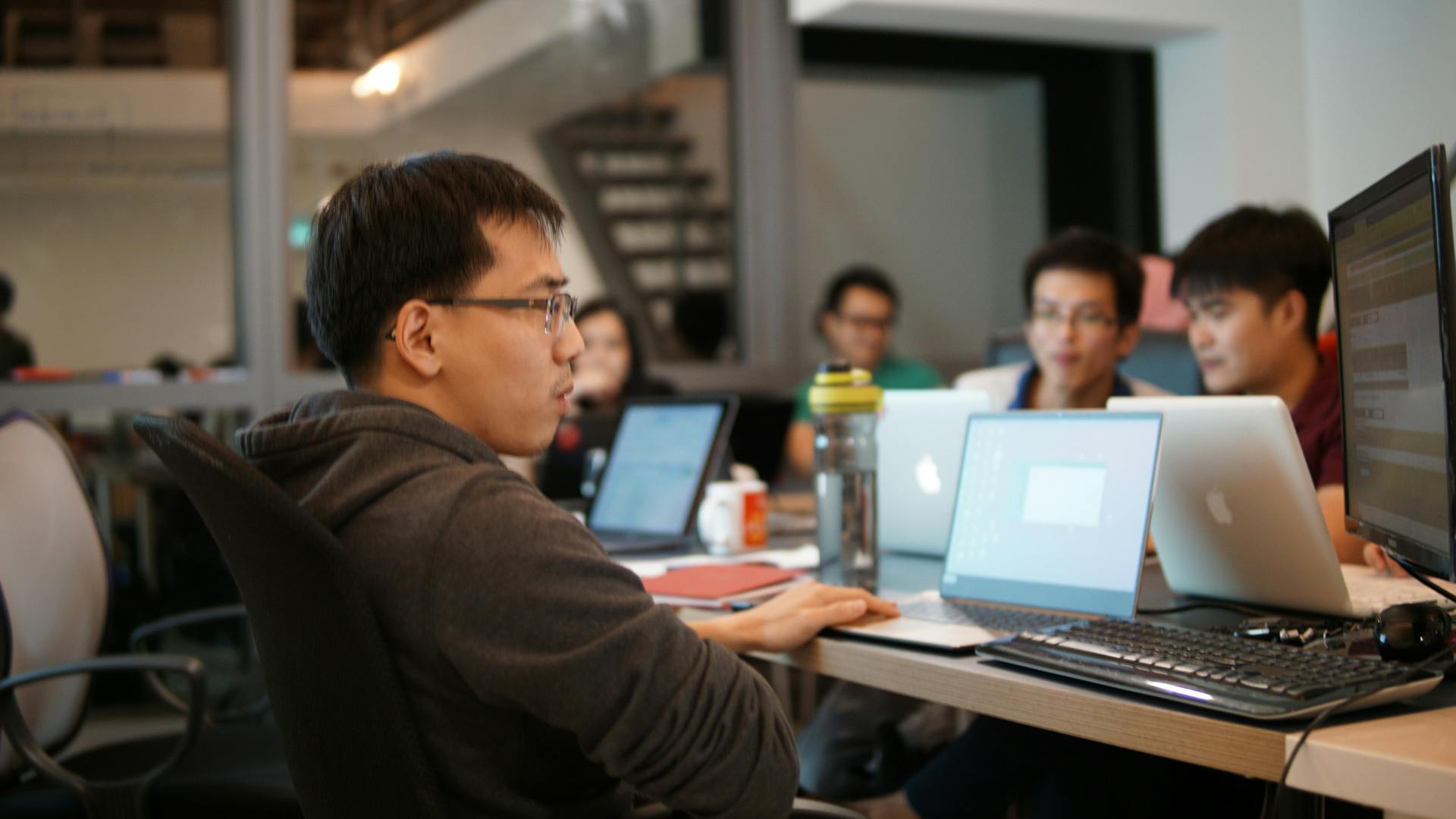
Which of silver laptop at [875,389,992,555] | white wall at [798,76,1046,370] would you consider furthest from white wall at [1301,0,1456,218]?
silver laptop at [875,389,992,555]

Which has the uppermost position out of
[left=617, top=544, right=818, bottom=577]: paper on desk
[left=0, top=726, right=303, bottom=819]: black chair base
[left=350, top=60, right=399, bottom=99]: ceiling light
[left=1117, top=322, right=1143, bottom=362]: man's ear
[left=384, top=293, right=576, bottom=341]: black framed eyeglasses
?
[left=350, top=60, right=399, bottom=99]: ceiling light

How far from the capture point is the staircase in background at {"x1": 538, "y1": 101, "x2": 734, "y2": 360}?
4.13m

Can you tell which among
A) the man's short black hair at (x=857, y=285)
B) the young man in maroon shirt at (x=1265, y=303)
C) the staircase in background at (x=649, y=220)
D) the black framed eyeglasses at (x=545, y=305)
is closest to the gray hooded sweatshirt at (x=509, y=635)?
the black framed eyeglasses at (x=545, y=305)

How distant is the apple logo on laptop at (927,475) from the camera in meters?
2.00

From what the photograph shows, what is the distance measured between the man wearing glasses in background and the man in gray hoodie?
62.2 inches

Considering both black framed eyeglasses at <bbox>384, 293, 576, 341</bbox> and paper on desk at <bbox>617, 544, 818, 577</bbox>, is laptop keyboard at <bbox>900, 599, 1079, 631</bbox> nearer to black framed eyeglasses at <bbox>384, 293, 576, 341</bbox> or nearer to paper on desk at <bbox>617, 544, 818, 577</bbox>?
paper on desk at <bbox>617, 544, 818, 577</bbox>

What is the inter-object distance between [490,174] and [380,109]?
2.85m

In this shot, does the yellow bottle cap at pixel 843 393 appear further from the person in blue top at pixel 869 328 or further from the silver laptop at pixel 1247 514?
the person in blue top at pixel 869 328

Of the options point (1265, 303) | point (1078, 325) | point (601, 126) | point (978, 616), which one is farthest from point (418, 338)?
point (601, 126)

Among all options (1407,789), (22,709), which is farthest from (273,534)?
(22,709)

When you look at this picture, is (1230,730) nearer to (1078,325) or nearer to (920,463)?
(920,463)

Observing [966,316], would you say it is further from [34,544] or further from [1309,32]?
[34,544]

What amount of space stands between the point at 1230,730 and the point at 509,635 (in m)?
0.56

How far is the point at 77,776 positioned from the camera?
1691 millimetres
